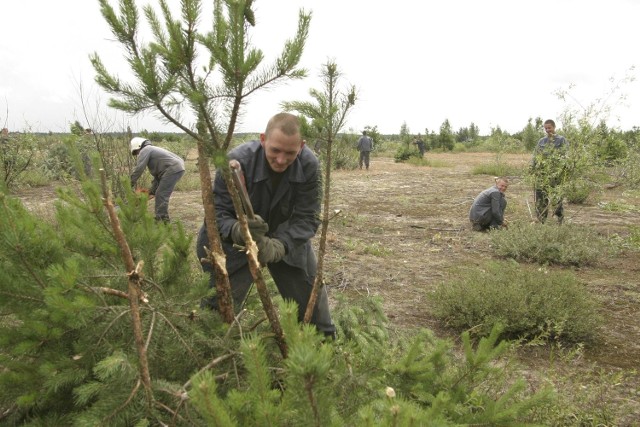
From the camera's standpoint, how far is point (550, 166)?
7.48 metres

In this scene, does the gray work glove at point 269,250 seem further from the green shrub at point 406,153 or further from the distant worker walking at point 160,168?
the green shrub at point 406,153

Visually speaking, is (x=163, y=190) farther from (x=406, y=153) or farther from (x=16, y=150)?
(x=406, y=153)

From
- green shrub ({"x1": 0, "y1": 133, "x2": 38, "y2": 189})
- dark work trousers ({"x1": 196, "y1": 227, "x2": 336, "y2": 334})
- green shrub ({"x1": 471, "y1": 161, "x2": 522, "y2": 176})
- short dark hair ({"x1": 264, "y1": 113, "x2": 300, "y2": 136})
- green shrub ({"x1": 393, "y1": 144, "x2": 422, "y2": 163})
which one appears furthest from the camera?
green shrub ({"x1": 393, "y1": 144, "x2": 422, "y2": 163})

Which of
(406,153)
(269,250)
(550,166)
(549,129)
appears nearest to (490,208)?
(550,166)

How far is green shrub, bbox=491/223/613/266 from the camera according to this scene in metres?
6.38

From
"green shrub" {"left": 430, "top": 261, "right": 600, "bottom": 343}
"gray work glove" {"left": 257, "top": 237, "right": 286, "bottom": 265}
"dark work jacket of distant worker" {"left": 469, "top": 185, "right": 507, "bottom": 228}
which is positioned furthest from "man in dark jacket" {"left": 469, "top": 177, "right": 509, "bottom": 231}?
"gray work glove" {"left": 257, "top": 237, "right": 286, "bottom": 265}

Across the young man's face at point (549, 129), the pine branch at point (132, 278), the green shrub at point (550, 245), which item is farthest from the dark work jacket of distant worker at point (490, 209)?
the pine branch at point (132, 278)

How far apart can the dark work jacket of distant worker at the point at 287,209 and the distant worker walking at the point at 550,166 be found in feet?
19.1

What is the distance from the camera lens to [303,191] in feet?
9.00

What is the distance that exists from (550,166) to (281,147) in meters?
6.59

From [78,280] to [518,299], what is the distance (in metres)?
3.73

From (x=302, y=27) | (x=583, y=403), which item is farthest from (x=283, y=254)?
Result: (x=583, y=403)

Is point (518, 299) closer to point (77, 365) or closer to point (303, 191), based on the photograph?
A: point (303, 191)

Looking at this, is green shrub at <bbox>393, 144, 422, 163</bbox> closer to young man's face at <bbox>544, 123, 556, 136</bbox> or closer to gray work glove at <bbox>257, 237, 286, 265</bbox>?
young man's face at <bbox>544, 123, 556, 136</bbox>
